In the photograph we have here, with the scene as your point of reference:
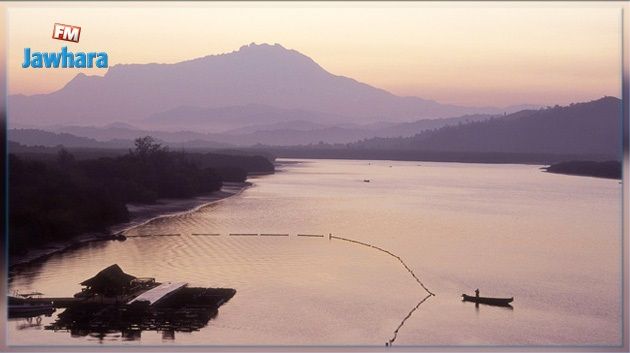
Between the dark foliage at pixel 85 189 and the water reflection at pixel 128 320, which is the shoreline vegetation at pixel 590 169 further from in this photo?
the water reflection at pixel 128 320

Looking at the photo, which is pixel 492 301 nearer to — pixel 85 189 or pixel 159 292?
pixel 159 292

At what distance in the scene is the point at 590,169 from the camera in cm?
6831

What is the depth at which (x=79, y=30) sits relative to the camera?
23.6ft

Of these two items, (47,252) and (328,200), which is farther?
(328,200)

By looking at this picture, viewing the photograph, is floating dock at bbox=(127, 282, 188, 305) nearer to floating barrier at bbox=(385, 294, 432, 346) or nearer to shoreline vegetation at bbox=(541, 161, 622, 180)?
floating barrier at bbox=(385, 294, 432, 346)

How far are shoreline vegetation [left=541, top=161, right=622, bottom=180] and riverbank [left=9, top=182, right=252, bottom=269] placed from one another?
3241cm

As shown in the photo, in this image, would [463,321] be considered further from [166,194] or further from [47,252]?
[166,194]

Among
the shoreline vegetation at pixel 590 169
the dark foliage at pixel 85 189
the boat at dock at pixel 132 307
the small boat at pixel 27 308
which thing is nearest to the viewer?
the boat at dock at pixel 132 307

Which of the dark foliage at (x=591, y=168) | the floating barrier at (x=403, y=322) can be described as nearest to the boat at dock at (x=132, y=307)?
the floating barrier at (x=403, y=322)

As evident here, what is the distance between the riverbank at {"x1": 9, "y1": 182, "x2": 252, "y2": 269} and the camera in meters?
22.5

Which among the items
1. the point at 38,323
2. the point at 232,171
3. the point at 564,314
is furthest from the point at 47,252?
the point at 232,171

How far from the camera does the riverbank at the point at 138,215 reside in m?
22.5

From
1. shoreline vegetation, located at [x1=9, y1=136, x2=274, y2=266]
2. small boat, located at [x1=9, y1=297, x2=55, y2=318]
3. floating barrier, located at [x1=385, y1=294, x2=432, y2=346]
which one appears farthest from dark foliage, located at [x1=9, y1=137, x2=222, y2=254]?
floating barrier, located at [x1=385, y1=294, x2=432, y2=346]

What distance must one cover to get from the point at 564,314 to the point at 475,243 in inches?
417
